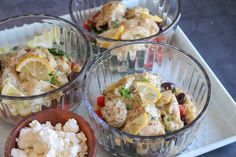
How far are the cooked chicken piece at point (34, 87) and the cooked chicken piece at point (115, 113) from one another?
0.20 meters

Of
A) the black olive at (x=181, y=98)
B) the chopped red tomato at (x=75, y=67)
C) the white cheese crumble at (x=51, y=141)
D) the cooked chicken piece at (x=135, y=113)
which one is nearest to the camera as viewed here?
the white cheese crumble at (x=51, y=141)

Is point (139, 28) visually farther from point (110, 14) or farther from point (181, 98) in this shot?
point (181, 98)

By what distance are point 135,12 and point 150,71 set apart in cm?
25

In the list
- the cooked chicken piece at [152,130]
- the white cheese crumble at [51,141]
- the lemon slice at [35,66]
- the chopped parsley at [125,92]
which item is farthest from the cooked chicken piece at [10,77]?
the cooked chicken piece at [152,130]

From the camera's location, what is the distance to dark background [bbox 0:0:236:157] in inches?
68.7

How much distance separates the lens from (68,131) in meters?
1.24

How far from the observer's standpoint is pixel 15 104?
133 centimetres

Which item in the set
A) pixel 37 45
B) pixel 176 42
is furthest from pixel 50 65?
pixel 176 42

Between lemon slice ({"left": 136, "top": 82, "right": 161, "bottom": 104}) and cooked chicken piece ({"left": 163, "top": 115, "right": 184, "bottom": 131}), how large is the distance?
0.07 m

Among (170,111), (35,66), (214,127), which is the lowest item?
(214,127)

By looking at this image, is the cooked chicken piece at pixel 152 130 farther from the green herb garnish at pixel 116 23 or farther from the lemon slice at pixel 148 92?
the green herb garnish at pixel 116 23

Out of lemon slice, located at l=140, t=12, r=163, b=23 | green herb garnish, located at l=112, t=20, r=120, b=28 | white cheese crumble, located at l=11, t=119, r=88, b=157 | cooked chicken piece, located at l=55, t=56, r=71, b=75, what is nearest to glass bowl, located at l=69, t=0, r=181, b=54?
lemon slice, located at l=140, t=12, r=163, b=23

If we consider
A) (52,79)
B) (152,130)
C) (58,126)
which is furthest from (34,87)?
(152,130)

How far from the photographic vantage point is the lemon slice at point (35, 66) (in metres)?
1.42
